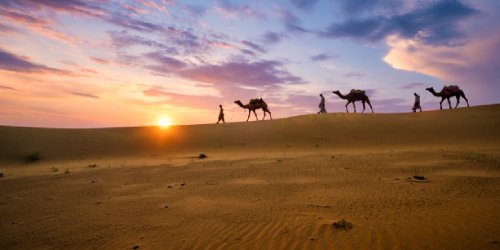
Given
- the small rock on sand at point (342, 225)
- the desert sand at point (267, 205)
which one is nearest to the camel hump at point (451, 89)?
the desert sand at point (267, 205)

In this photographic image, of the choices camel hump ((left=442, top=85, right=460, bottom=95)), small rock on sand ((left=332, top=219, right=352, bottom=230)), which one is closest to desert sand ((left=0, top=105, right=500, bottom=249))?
small rock on sand ((left=332, top=219, right=352, bottom=230))

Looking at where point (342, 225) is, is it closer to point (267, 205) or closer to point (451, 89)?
point (267, 205)

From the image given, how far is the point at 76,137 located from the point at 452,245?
82.6 ft

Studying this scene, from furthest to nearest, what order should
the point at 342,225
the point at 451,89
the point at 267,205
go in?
the point at 451,89 → the point at 267,205 → the point at 342,225

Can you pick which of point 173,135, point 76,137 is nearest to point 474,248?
point 173,135

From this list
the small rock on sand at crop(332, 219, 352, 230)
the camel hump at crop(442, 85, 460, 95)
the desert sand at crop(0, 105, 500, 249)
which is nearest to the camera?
the desert sand at crop(0, 105, 500, 249)

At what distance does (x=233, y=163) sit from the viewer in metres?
12.9

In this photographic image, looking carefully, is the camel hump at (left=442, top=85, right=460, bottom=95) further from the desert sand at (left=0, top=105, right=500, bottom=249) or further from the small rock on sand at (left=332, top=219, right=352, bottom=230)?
the small rock on sand at (left=332, top=219, right=352, bottom=230)

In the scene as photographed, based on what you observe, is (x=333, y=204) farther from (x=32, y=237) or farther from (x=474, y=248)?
(x=32, y=237)

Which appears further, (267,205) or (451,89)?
(451,89)

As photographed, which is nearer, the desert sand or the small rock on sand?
the desert sand

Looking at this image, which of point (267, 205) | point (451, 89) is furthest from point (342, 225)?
point (451, 89)

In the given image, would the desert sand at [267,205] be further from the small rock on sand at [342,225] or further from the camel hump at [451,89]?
the camel hump at [451,89]

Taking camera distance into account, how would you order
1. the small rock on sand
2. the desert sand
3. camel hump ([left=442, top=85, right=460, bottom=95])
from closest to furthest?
the desert sand → the small rock on sand → camel hump ([left=442, top=85, right=460, bottom=95])
